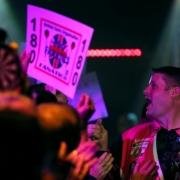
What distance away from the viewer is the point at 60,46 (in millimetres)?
2793

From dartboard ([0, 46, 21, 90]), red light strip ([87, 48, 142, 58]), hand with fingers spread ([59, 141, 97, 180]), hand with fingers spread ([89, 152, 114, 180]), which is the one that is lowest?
hand with fingers spread ([89, 152, 114, 180])

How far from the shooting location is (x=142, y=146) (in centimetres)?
383

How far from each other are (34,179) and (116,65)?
10.2m

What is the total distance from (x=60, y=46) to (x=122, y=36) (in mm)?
8642

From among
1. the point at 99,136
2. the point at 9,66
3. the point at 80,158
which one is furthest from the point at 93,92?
the point at 9,66

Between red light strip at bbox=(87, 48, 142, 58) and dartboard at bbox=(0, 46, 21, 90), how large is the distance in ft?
31.5

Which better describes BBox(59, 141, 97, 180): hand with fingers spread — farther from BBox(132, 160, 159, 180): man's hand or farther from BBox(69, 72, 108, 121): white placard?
BBox(69, 72, 108, 121): white placard

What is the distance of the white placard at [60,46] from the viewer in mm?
2754

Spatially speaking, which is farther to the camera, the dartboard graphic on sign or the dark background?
the dark background

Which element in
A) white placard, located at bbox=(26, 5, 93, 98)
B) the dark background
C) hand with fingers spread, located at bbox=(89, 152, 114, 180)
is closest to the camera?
white placard, located at bbox=(26, 5, 93, 98)

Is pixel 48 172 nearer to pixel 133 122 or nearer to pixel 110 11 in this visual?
pixel 133 122

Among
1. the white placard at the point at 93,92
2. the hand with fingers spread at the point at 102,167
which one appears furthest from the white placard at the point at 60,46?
the white placard at the point at 93,92

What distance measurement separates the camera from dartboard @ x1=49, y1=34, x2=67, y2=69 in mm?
2777

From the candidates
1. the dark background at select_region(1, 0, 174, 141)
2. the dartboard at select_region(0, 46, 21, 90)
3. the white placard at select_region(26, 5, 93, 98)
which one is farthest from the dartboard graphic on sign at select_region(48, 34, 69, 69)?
the dark background at select_region(1, 0, 174, 141)
